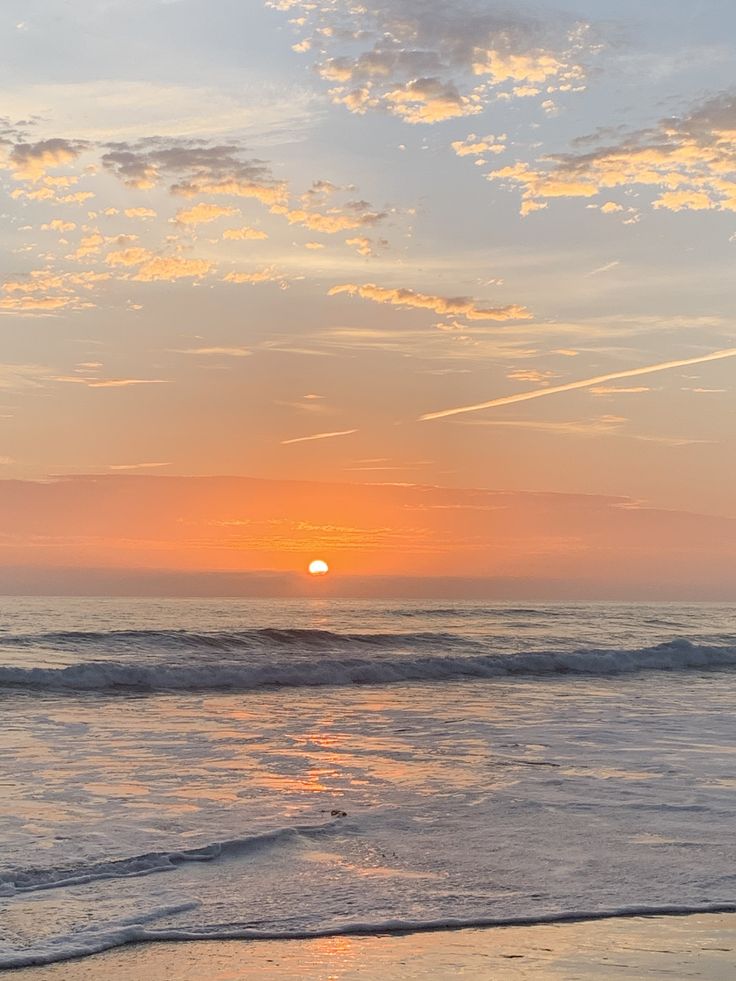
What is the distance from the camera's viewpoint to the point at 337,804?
1116cm

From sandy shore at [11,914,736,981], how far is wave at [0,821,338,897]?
1610 millimetres

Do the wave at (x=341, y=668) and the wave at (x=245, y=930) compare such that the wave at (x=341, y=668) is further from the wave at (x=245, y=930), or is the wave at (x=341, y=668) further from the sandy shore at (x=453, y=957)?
the sandy shore at (x=453, y=957)

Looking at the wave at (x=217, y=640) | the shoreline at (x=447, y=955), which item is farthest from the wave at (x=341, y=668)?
the shoreline at (x=447, y=955)

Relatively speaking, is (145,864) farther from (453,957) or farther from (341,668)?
(341,668)

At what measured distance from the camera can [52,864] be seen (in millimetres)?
8414

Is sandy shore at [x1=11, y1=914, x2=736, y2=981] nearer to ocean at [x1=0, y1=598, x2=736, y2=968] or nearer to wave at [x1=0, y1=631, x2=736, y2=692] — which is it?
ocean at [x1=0, y1=598, x2=736, y2=968]

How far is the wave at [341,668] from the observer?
2503 centimetres

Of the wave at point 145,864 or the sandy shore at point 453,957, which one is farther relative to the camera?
the wave at point 145,864

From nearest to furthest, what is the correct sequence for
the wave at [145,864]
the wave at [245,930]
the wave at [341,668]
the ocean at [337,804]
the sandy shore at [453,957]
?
the sandy shore at [453,957], the wave at [245,930], the ocean at [337,804], the wave at [145,864], the wave at [341,668]

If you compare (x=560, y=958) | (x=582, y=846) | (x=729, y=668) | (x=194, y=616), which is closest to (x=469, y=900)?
(x=560, y=958)

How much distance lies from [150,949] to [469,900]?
241 cm

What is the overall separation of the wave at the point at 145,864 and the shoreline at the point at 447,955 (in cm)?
155

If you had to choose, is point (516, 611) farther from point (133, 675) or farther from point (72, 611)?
point (133, 675)

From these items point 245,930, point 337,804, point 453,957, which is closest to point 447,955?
point 453,957
